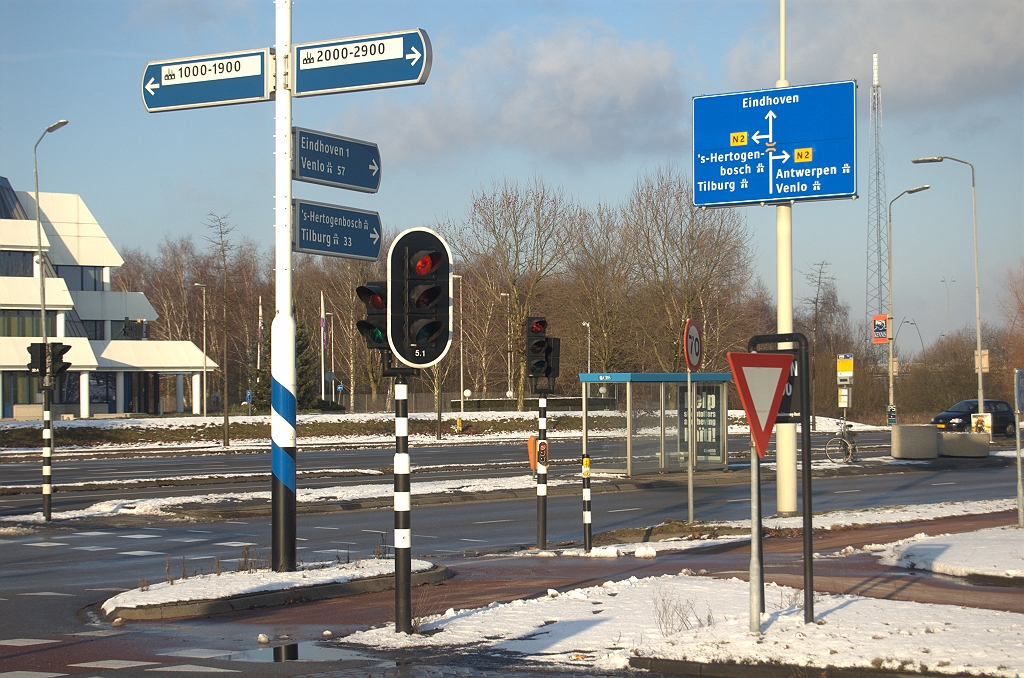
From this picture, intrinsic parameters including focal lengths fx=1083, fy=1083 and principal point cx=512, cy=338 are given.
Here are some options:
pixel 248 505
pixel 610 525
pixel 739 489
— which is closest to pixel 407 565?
pixel 610 525

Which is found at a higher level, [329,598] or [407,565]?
[407,565]

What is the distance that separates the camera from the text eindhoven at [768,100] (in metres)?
18.2

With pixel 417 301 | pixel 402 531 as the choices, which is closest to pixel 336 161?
pixel 417 301

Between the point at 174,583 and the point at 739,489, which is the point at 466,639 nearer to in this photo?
the point at 174,583

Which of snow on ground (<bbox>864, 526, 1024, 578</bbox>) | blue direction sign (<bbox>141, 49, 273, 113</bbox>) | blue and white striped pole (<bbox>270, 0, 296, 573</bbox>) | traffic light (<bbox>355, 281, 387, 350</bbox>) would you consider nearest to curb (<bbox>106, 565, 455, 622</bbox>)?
blue and white striped pole (<bbox>270, 0, 296, 573</bbox>)

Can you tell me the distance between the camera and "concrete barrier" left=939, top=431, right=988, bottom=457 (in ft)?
116

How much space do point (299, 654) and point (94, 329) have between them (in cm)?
6889

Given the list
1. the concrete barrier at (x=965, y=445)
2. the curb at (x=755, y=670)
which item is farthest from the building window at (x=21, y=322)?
the curb at (x=755, y=670)

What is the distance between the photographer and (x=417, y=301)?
8648 millimetres

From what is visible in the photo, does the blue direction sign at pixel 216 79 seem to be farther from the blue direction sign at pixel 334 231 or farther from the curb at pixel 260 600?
the curb at pixel 260 600

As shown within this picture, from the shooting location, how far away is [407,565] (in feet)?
27.7

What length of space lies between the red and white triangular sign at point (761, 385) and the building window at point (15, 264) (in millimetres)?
63268

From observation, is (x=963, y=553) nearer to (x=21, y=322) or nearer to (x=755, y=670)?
(x=755, y=670)

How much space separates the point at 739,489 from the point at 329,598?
17.2m
